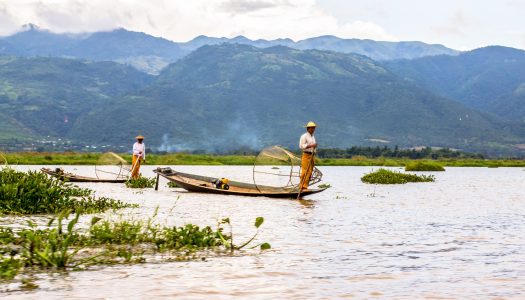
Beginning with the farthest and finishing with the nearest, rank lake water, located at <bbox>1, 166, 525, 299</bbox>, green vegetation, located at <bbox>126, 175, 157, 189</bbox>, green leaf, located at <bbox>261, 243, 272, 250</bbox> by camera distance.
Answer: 1. green vegetation, located at <bbox>126, 175, 157, 189</bbox>
2. green leaf, located at <bbox>261, 243, 272, 250</bbox>
3. lake water, located at <bbox>1, 166, 525, 299</bbox>

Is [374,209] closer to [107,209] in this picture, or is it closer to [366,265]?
[107,209]

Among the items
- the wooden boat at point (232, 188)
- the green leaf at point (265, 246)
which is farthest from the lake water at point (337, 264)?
the wooden boat at point (232, 188)

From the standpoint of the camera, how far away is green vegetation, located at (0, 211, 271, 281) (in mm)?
11234

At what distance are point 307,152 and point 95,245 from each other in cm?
1420

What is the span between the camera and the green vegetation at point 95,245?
36.9ft

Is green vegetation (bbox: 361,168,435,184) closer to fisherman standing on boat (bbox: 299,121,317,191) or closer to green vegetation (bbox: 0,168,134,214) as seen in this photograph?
fisherman standing on boat (bbox: 299,121,317,191)

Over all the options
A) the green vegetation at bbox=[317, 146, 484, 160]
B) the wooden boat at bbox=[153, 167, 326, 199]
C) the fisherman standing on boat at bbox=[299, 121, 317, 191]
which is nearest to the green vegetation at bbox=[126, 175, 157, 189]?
the wooden boat at bbox=[153, 167, 326, 199]

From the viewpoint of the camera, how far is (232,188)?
30.3 meters

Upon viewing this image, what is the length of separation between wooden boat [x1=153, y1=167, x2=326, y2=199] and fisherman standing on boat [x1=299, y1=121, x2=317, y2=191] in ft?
1.91

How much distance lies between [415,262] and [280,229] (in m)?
5.28

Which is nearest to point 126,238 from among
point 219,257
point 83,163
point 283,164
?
point 219,257

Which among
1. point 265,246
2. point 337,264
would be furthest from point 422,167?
point 337,264

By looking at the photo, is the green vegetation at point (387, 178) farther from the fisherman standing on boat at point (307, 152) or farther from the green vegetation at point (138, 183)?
the fisherman standing on boat at point (307, 152)

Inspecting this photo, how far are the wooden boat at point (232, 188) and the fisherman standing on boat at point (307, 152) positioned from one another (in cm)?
58
